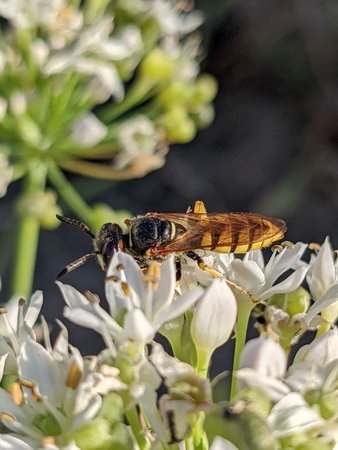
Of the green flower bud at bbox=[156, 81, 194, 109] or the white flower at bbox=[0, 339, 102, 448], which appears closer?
the white flower at bbox=[0, 339, 102, 448]

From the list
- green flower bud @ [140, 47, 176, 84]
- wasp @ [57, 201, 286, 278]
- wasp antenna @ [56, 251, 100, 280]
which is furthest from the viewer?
green flower bud @ [140, 47, 176, 84]

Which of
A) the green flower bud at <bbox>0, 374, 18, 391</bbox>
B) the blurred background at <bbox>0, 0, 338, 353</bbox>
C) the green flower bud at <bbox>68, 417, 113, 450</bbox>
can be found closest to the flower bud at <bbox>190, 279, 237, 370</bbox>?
the green flower bud at <bbox>68, 417, 113, 450</bbox>

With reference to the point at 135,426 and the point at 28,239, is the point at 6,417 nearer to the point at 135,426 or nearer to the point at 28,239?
the point at 135,426

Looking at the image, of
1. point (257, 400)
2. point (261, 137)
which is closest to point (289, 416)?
point (257, 400)

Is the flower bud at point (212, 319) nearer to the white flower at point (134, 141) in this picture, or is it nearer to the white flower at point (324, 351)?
the white flower at point (324, 351)

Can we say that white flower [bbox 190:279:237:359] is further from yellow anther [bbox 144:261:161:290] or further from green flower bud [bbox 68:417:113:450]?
green flower bud [bbox 68:417:113:450]

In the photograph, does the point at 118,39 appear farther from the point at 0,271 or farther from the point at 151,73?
the point at 0,271
